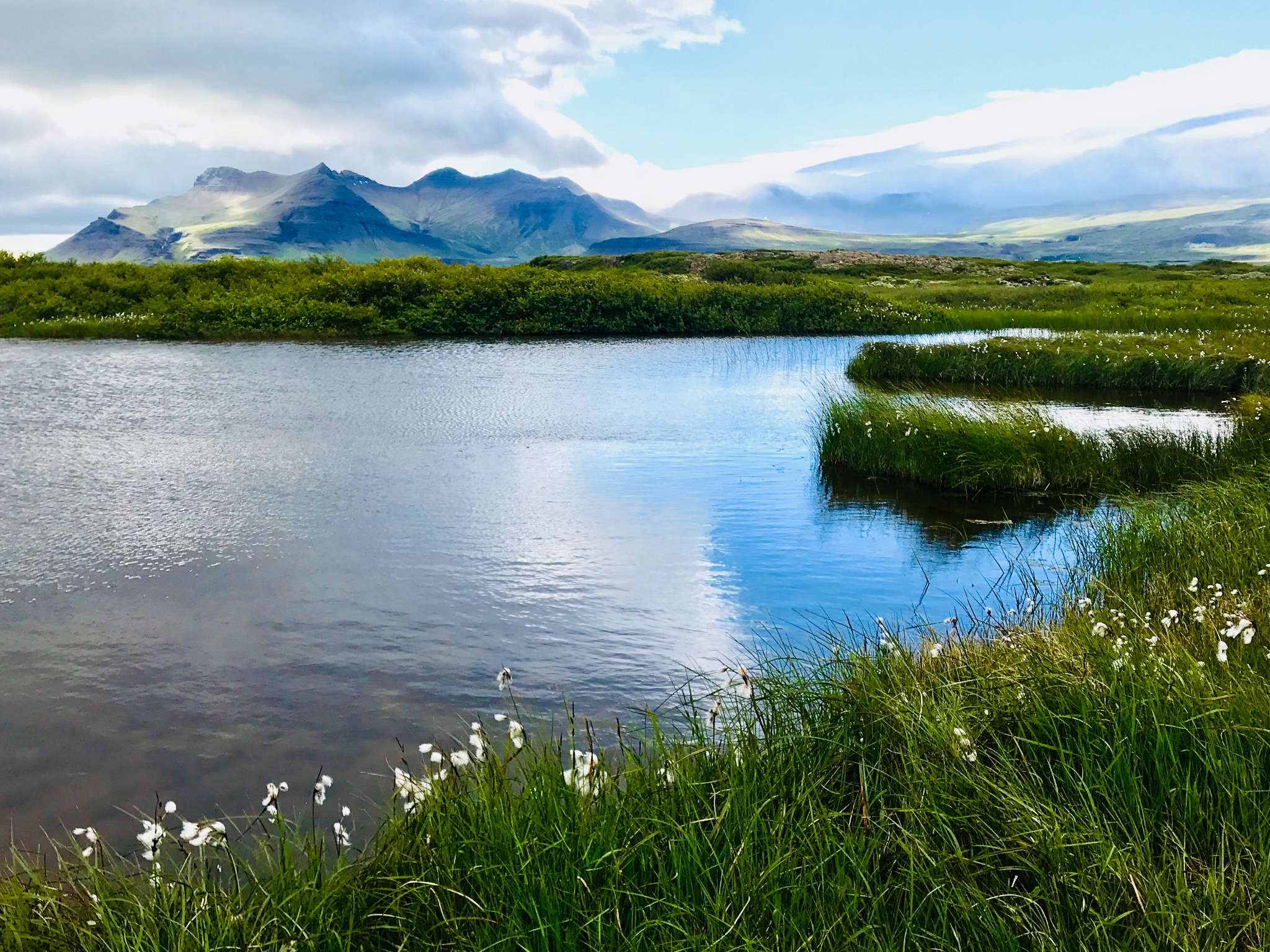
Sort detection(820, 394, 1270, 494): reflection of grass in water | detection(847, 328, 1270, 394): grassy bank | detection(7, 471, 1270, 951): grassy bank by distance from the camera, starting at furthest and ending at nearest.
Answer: detection(847, 328, 1270, 394): grassy bank < detection(820, 394, 1270, 494): reflection of grass in water < detection(7, 471, 1270, 951): grassy bank

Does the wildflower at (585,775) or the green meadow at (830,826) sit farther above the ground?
the wildflower at (585,775)

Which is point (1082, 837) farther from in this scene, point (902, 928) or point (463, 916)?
point (463, 916)

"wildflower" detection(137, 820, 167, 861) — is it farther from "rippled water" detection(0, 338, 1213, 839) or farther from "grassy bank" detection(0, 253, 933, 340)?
"grassy bank" detection(0, 253, 933, 340)

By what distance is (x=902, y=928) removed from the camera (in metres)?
3.93

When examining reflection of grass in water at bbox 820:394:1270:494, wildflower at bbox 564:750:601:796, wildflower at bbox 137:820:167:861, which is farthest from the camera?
reflection of grass in water at bbox 820:394:1270:494

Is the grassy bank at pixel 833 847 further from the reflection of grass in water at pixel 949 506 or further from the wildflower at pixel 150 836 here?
the reflection of grass in water at pixel 949 506

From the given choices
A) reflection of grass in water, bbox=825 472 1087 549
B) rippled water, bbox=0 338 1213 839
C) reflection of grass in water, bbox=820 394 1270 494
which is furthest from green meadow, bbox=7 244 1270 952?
reflection of grass in water, bbox=820 394 1270 494

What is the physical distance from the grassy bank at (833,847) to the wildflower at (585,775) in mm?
19

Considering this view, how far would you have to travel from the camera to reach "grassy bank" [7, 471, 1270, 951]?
381 centimetres

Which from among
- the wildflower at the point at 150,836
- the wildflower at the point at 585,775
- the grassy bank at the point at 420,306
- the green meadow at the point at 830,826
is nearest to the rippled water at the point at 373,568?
the green meadow at the point at 830,826

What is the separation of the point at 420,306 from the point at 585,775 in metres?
46.4

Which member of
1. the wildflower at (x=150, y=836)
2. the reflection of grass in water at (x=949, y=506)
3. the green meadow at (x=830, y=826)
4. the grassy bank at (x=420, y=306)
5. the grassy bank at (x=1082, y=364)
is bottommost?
the reflection of grass in water at (x=949, y=506)

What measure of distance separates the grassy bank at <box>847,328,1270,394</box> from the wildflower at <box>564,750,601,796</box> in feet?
79.6

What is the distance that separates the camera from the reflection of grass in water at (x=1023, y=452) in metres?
14.6
